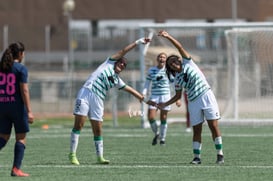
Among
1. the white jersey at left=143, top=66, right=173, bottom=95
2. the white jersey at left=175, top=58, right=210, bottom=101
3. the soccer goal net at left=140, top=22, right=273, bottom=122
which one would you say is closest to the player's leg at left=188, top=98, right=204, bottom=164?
the white jersey at left=175, top=58, right=210, bottom=101

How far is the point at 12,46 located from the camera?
1488 cm

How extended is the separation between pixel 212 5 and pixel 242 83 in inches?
1297

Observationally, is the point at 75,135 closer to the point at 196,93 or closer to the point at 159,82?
the point at 196,93

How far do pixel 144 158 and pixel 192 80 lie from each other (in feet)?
7.31

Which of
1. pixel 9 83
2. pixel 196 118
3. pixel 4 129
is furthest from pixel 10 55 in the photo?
pixel 196 118

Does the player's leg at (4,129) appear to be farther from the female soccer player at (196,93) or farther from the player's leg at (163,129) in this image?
the player's leg at (163,129)

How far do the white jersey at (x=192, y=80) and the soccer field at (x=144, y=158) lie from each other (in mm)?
1247

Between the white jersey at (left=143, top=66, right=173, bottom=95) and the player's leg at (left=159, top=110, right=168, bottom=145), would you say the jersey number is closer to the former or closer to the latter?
the player's leg at (left=159, top=110, right=168, bottom=145)

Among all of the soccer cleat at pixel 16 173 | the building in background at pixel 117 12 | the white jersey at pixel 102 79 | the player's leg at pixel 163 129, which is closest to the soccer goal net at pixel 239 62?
the player's leg at pixel 163 129

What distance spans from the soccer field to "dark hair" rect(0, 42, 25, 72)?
1.66 meters

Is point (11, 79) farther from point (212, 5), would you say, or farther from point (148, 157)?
point (212, 5)

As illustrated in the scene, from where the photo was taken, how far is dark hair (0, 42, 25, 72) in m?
14.8

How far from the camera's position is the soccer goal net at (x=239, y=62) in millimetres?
31219

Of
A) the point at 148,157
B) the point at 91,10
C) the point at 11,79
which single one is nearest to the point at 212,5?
the point at 91,10
